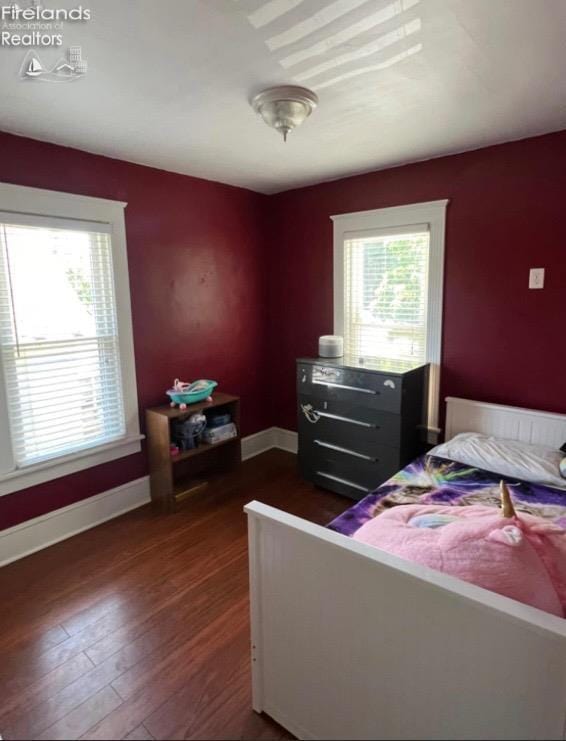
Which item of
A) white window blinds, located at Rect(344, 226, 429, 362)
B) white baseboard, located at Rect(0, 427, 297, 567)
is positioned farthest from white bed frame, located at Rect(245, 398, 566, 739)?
white window blinds, located at Rect(344, 226, 429, 362)

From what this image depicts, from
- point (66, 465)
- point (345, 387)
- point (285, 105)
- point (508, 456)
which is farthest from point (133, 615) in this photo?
point (285, 105)

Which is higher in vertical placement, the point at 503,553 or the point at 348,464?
the point at 503,553

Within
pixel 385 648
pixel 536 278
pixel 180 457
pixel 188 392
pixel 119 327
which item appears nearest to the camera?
pixel 385 648

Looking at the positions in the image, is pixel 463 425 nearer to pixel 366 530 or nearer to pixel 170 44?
pixel 366 530

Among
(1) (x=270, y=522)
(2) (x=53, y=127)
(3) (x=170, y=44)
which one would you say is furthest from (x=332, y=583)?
(2) (x=53, y=127)

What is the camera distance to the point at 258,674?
1.37 metres

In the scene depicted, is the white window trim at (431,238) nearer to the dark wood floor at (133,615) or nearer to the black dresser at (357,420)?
the black dresser at (357,420)

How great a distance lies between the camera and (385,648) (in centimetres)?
106

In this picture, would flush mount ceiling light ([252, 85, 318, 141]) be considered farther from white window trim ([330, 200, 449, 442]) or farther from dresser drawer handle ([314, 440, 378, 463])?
dresser drawer handle ([314, 440, 378, 463])

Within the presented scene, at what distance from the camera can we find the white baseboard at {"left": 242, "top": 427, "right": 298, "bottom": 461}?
12.5ft

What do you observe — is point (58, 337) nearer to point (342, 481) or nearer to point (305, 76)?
point (305, 76)

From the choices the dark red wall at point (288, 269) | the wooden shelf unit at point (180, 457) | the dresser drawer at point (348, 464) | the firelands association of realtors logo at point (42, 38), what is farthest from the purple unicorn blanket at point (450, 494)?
the firelands association of realtors logo at point (42, 38)

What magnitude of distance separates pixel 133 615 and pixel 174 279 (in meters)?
2.10

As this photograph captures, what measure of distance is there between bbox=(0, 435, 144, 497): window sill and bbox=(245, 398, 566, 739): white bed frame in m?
1.68
